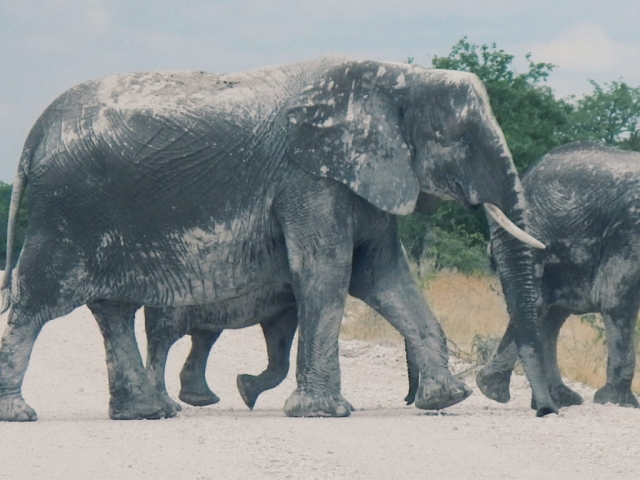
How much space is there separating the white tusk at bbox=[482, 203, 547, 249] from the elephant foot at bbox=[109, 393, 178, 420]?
8.53 feet

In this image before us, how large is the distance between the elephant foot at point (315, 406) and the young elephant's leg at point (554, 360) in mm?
2065

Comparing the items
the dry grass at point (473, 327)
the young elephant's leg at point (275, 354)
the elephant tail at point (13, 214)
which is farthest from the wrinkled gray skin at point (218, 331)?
the dry grass at point (473, 327)

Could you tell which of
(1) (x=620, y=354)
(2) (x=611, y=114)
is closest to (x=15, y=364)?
(1) (x=620, y=354)

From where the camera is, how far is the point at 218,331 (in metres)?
12.8

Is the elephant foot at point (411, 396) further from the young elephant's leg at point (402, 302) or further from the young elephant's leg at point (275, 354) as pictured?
the young elephant's leg at point (275, 354)

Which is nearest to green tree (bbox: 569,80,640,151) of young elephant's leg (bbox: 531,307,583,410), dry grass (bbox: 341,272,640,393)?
dry grass (bbox: 341,272,640,393)

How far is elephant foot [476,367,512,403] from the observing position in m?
12.9

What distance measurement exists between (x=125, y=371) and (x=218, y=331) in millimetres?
1433

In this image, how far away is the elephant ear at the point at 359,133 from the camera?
36.8ft

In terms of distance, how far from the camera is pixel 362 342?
1705 centimetres

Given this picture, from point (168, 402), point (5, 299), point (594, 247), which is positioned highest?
point (594, 247)

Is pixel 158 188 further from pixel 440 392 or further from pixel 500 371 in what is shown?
pixel 500 371

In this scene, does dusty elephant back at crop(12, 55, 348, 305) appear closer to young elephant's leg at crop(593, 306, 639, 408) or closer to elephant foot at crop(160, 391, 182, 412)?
elephant foot at crop(160, 391, 182, 412)

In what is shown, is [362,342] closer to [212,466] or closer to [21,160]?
[21,160]
